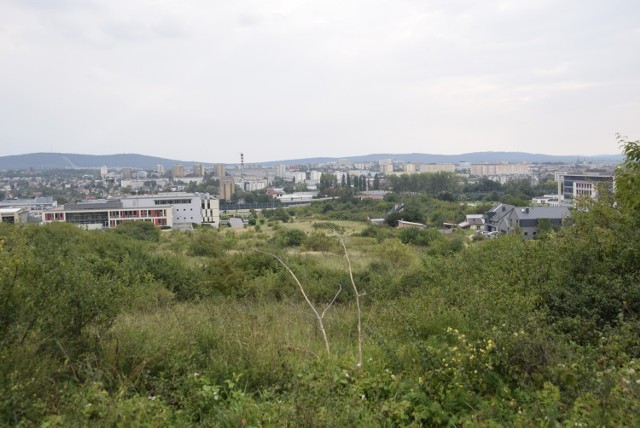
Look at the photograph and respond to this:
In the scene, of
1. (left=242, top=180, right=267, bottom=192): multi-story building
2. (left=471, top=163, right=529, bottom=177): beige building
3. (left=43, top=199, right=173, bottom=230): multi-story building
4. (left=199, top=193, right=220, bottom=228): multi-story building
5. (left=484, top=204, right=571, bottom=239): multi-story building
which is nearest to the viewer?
(left=484, top=204, right=571, bottom=239): multi-story building

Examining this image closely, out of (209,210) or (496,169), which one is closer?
(209,210)

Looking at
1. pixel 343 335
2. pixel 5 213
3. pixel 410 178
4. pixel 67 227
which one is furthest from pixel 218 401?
pixel 410 178

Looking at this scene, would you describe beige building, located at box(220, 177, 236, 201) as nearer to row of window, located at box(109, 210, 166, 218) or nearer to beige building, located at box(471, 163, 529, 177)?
row of window, located at box(109, 210, 166, 218)

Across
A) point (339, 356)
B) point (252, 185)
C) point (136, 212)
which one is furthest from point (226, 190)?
point (339, 356)

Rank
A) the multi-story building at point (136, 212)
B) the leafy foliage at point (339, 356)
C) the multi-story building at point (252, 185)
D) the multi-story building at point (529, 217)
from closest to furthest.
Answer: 1. the leafy foliage at point (339, 356)
2. the multi-story building at point (529, 217)
3. the multi-story building at point (136, 212)
4. the multi-story building at point (252, 185)

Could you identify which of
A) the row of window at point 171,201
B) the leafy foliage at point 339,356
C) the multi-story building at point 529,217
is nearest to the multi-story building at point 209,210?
the row of window at point 171,201

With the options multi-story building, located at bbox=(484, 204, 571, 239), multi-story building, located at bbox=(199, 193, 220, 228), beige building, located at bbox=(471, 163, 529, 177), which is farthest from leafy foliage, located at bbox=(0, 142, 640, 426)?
beige building, located at bbox=(471, 163, 529, 177)

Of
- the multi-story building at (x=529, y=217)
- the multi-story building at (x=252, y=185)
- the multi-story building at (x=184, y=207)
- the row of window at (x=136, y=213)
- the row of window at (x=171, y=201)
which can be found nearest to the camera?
the multi-story building at (x=529, y=217)

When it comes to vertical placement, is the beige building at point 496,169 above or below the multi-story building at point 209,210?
above

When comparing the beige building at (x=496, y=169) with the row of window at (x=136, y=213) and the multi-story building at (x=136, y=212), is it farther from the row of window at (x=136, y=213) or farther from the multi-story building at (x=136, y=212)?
the row of window at (x=136, y=213)

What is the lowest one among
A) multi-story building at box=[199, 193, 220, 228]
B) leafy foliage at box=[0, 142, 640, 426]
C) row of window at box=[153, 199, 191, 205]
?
multi-story building at box=[199, 193, 220, 228]

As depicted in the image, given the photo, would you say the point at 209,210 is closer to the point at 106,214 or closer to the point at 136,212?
the point at 136,212

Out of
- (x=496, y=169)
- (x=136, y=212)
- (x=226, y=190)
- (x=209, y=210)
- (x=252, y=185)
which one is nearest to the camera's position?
(x=136, y=212)

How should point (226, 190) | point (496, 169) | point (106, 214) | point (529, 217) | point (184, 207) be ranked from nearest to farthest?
1. point (529, 217)
2. point (106, 214)
3. point (184, 207)
4. point (226, 190)
5. point (496, 169)
